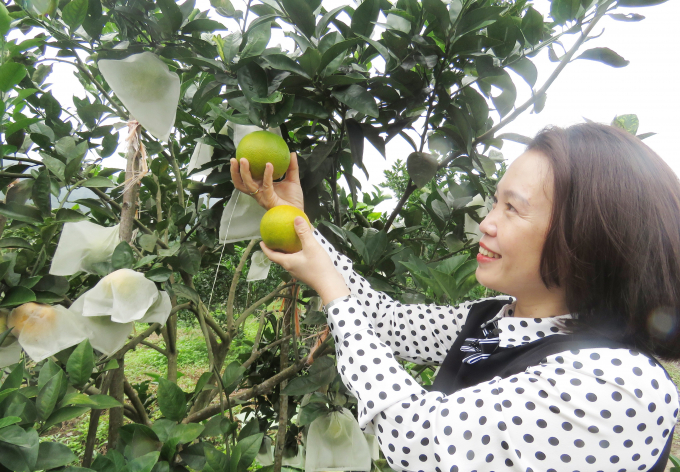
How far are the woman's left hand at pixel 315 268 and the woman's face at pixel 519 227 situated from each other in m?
0.24

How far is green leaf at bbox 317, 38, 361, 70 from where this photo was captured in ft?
2.43

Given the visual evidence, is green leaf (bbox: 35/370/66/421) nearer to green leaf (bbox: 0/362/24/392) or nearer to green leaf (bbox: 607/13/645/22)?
green leaf (bbox: 0/362/24/392)

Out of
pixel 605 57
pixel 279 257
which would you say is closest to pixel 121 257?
pixel 279 257

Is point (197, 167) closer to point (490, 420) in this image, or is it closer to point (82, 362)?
point (82, 362)

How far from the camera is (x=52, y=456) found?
0.65 m

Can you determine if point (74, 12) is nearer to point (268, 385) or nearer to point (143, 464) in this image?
point (143, 464)

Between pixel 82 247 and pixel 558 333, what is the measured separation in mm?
838

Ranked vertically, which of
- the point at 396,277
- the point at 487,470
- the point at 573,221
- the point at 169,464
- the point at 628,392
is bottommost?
the point at 169,464

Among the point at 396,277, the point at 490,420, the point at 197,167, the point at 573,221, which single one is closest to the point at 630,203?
the point at 573,221

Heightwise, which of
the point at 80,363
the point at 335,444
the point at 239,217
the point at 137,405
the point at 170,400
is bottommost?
the point at 137,405

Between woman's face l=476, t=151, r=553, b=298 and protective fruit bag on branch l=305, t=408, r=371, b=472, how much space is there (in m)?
0.63

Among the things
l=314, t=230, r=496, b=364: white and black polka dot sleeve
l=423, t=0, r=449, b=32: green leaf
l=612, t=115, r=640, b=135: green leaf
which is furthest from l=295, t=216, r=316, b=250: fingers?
l=612, t=115, r=640, b=135: green leaf

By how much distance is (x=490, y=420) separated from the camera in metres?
0.60

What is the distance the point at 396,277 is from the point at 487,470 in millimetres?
580
